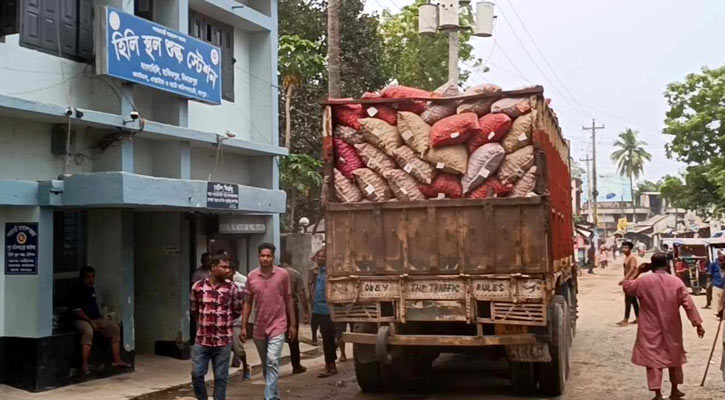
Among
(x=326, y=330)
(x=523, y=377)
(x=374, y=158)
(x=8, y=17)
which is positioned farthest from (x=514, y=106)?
(x=8, y=17)

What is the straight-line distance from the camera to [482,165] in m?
7.77

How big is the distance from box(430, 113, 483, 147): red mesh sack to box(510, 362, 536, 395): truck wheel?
243 cm

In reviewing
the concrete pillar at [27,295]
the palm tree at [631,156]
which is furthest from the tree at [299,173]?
the palm tree at [631,156]

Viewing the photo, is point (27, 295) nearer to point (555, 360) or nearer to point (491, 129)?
point (491, 129)

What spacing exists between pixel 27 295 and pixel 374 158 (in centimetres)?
432

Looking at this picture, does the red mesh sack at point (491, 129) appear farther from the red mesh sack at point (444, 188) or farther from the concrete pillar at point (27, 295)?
the concrete pillar at point (27, 295)

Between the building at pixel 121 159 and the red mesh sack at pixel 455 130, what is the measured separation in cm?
371

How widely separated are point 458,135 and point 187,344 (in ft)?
20.5

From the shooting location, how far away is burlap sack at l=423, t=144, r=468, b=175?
7.84 m

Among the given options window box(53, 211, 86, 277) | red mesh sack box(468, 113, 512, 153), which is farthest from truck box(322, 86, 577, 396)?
window box(53, 211, 86, 277)

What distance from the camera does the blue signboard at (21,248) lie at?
9102 mm

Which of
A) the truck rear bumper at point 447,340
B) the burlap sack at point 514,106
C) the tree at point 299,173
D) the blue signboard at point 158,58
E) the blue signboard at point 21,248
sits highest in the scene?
the blue signboard at point 158,58

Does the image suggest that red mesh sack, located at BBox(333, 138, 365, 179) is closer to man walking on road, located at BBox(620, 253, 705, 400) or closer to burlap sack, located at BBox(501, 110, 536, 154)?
burlap sack, located at BBox(501, 110, 536, 154)

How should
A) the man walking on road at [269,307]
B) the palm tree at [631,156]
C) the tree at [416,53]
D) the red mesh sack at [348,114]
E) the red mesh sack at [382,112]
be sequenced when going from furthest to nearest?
the palm tree at [631,156]
the tree at [416,53]
the red mesh sack at [348,114]
the red mesh sack at [382,112]
the man walking on road at [269,307]
